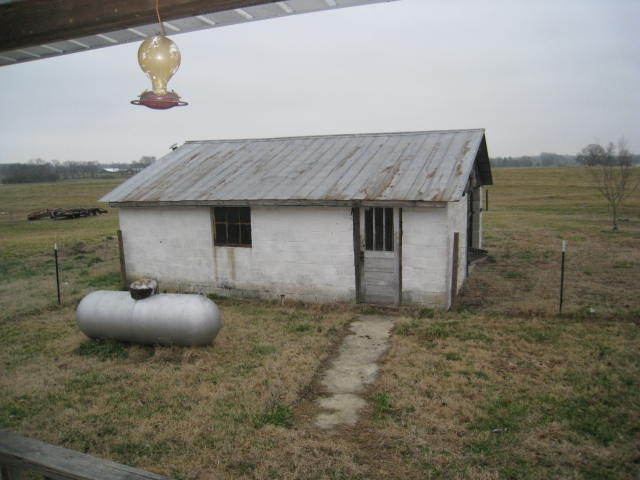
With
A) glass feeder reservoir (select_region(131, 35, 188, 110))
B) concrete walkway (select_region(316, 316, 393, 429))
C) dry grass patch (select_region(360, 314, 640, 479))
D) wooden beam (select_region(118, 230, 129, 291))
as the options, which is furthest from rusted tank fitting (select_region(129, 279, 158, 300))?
wooden beam (select_region(118, 230, 129, 291))

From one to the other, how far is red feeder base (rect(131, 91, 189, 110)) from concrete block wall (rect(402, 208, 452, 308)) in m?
7.23

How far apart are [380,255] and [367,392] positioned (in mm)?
4412

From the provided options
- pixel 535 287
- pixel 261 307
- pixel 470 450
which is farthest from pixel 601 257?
pixel 470 450

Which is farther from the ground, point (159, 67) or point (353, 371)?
point (159, 67)

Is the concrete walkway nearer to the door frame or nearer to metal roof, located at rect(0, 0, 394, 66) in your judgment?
the door frame

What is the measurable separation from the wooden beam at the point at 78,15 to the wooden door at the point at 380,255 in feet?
26.1

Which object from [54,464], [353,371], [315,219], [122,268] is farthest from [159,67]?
[122,268]

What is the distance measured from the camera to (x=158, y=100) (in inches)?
142

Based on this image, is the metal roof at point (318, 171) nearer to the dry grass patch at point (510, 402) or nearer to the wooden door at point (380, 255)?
the wooden door at point (380, 255)

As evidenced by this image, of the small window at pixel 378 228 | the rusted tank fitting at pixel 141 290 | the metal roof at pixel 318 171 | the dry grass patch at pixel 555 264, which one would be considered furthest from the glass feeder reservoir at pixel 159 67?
the dry grass patch at pixel 555 264

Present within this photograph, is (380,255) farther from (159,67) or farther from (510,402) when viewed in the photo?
(159,67)

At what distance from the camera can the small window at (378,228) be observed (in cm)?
1062

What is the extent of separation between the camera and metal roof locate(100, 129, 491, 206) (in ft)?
34.3

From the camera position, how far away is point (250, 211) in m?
11.7
